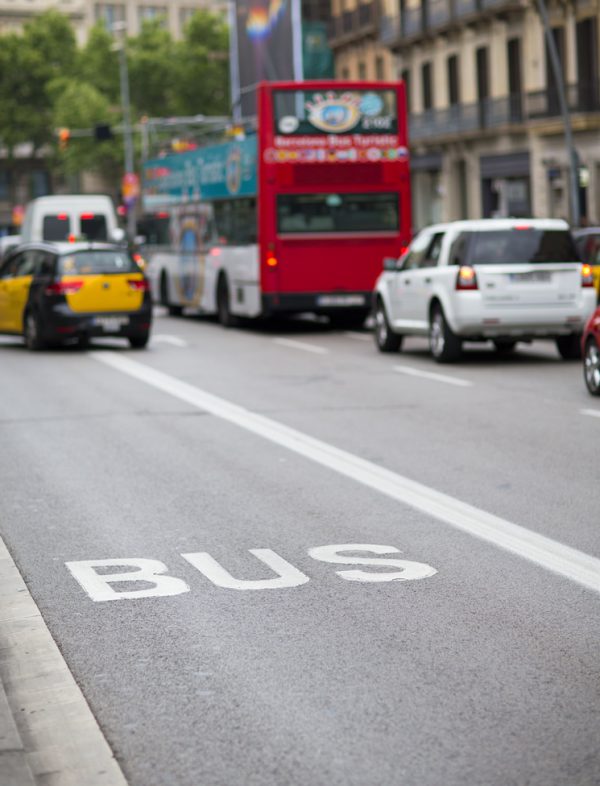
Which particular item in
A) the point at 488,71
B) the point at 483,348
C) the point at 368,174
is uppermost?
the point at 488,71

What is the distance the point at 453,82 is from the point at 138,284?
35.8 meters

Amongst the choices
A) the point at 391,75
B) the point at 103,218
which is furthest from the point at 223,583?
the point at 391,75

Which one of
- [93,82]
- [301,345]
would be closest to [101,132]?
[93,82]

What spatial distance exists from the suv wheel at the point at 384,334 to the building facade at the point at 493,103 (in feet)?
81.4

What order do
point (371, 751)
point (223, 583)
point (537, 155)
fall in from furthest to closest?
point (537, 155), point (223, 583), point (371, 751)

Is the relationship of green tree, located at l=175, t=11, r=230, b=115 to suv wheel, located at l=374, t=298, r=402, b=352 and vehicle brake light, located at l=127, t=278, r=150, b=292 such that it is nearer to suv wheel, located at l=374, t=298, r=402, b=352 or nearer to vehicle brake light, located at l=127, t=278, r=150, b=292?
vehicle brake light, located at l=127, t=278, r=150, b=292

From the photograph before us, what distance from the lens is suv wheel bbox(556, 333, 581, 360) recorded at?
71.1 ft

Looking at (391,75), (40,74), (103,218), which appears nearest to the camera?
(103,218)

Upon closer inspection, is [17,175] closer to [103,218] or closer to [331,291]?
[103,218]

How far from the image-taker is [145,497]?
10.6m

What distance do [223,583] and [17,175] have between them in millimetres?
113303

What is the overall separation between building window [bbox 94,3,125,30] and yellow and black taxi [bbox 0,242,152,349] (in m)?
106

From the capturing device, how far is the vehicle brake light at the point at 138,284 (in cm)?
2469

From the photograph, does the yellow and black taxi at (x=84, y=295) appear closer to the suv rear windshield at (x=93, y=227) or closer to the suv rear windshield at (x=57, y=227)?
the suv rear windshield at (x=93, y=227)
